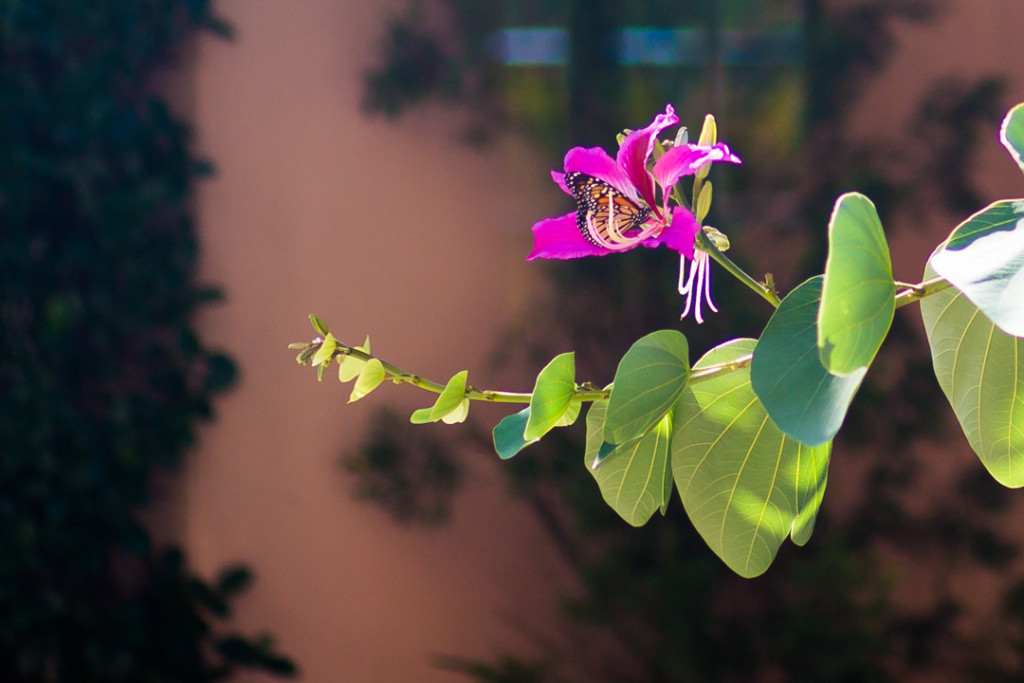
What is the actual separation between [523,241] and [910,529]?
3.98 ft

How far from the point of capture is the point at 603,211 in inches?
15.9

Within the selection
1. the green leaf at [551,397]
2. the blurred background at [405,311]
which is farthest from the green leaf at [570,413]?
the blurred background at [405,311]

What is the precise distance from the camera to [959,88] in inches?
91.1

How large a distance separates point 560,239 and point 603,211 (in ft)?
0.08

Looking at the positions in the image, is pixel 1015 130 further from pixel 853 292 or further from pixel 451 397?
pixel 451 397

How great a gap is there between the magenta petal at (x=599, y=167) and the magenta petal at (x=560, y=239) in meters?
0.03

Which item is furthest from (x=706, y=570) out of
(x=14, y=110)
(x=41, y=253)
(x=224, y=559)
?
(x=14, y=110)

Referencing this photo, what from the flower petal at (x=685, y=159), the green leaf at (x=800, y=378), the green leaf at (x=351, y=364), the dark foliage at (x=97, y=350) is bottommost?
the green leaf at (x=800, y=378)

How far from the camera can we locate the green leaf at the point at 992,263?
254mm

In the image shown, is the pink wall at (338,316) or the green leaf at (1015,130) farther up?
the pink wall at (338,316)

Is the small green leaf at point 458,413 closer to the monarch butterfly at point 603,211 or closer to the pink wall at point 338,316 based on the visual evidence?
the monarch butterfly at point 603,211

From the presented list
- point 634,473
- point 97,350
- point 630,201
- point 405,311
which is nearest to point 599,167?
point 630,201

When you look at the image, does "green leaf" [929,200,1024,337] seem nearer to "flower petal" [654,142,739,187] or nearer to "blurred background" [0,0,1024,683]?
"flower petal" [654,142,739,187]

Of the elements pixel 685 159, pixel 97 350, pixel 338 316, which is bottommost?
pixel 685 159
